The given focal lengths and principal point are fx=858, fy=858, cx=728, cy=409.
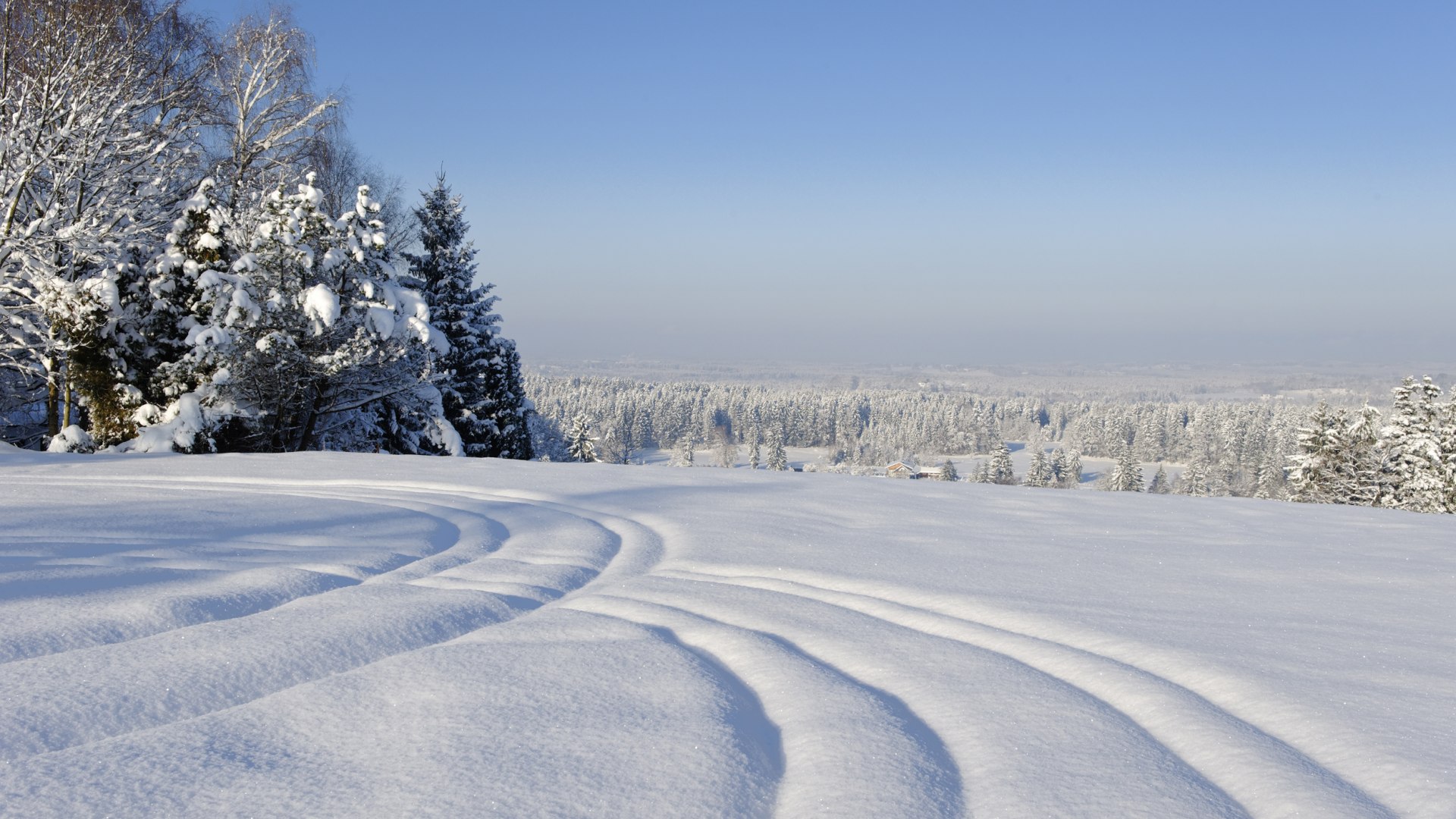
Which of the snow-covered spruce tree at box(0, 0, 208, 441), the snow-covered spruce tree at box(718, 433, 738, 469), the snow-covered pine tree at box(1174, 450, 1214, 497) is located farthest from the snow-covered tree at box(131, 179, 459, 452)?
the snow-covered spruce tree at box(718, 433, 738, 469)

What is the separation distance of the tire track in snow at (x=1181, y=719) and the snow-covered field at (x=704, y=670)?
1 centimetres

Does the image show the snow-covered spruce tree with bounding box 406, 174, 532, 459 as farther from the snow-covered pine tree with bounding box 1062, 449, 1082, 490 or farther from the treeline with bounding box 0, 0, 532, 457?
the snow-covered pine tree with bounding box 1062, 449, 1082, 490

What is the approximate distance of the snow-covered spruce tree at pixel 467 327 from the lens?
17359mm

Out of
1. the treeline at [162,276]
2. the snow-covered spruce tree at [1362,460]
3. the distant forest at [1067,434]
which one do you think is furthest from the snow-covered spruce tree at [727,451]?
the treeline at [162,276]

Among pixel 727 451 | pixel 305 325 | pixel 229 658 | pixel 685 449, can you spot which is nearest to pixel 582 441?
pixel 305 325

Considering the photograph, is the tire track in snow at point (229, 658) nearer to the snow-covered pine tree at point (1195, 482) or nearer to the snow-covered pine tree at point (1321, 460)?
the snow-covered pine tree at point (1321, 460)

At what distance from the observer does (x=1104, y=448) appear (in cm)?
7475

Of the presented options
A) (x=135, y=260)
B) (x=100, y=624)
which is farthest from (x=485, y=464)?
(x=135, y=260)

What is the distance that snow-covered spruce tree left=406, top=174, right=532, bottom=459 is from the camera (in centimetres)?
1736

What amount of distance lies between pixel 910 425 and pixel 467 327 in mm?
75343

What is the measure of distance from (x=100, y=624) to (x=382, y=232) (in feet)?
31.4

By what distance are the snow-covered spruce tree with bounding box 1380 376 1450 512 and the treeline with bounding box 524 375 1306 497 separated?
1209 inches

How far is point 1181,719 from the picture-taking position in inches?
91.8

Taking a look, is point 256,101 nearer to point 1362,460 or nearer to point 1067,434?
point 1362,460
